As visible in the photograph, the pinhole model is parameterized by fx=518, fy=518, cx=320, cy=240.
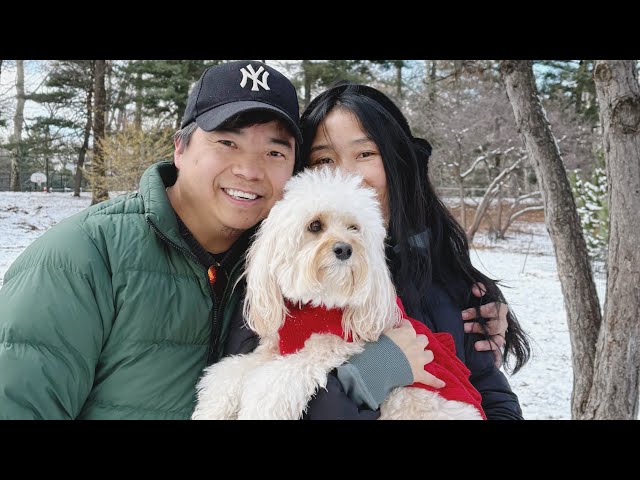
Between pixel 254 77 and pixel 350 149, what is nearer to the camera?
pixel 254 77

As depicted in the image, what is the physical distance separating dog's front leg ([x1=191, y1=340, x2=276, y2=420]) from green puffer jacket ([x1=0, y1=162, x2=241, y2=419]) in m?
0.05

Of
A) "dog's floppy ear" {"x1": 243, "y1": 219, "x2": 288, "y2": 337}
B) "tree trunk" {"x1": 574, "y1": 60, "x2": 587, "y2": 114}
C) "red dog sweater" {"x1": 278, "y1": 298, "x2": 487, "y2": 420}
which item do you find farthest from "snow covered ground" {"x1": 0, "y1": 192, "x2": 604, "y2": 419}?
"tree trunk" {"x1": 574, "y1": 60, "x2": 587, "y2": 114}

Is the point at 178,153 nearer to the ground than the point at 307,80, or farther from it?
nearer to the ground

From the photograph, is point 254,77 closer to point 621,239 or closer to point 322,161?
point 322,161

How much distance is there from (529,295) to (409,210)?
9229mm

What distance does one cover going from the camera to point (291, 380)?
1.91 meters

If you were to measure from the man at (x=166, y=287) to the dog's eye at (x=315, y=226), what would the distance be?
221mm

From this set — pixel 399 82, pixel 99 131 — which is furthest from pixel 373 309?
pixel 399 82

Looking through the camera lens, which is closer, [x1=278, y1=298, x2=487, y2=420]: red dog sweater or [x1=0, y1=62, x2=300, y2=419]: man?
[x1=0, y1=62, x2=300, y2=419]: man

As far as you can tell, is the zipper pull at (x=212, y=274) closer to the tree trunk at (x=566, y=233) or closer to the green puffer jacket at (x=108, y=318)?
the green puffer jacket at (x=108, y=318)

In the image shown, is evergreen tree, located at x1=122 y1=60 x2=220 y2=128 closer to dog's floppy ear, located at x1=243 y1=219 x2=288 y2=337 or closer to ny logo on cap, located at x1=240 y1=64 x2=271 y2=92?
ny logo on cap, located at x1=240 y1=64 x2=271 y2=92

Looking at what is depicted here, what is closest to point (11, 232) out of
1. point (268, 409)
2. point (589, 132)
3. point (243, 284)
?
point (243, 284)

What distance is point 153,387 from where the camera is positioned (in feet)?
5.99

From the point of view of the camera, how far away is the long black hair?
246 cm
